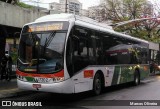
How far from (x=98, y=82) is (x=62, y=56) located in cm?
325

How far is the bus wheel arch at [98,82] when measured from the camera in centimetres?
1455

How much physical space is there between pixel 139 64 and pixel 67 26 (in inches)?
393

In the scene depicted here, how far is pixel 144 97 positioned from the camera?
1442 cm

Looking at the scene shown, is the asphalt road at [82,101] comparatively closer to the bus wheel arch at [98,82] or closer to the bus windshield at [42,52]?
the bus wheel arch at [98,82]

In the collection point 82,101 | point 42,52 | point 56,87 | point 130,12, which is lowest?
point 82,101

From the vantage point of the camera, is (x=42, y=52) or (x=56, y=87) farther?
(x=42, y=52)

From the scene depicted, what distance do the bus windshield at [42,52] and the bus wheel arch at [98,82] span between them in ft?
9.30

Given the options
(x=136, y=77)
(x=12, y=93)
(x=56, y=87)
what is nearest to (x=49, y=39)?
(x=56, y=87)

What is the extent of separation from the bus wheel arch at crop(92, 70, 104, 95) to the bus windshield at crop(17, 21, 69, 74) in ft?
9.30

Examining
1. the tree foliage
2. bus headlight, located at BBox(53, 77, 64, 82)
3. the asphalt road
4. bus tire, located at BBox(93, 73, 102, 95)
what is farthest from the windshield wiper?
the tree foliage

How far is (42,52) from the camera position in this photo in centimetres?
1251

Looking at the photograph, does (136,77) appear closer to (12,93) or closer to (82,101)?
(82,101)

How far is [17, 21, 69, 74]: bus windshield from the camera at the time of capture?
12.2 m

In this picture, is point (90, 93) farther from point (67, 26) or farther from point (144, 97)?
point (67, 26)
